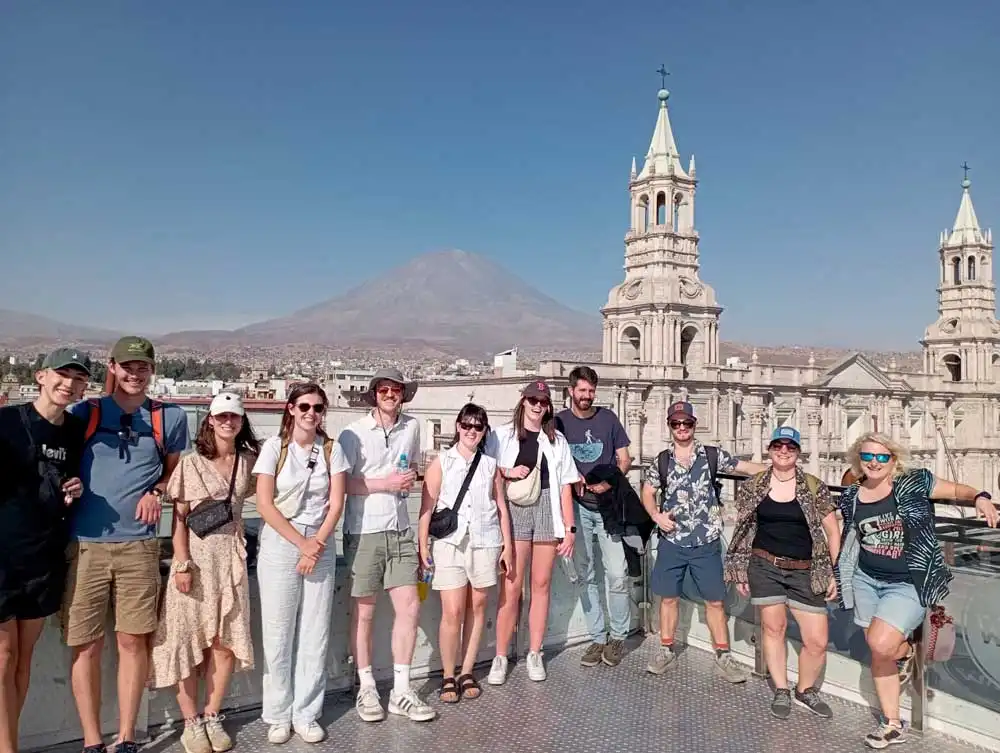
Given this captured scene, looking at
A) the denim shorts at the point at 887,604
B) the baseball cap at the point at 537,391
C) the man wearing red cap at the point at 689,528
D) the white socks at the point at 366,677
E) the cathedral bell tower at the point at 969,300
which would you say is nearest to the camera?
the denim shorts at the point at 887,604

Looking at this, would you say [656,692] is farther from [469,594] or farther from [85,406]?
[85,406]

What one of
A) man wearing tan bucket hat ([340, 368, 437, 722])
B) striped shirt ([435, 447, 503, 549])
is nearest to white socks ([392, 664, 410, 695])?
man wearing tan bucket hat ([340, 368, 437, 722])

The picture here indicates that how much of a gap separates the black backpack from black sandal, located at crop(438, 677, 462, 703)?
1.84m

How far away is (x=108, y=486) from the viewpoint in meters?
3.41

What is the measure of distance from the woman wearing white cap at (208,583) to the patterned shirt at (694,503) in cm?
268

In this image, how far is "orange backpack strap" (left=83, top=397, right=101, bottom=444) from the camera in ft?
11.2

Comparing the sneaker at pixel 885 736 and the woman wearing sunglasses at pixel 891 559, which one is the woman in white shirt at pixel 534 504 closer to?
the woman wearing sunglasses at pixel 891 559

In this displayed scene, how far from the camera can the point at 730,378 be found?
131 feet

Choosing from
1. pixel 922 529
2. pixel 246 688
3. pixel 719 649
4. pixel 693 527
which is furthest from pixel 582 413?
pixel 246 688

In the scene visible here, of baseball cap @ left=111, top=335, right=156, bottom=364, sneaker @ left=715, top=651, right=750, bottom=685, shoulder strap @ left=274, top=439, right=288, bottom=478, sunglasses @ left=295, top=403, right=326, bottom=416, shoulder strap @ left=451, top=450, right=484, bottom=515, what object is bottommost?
sneaker @ left=715, top=651, right=750, bottom=685

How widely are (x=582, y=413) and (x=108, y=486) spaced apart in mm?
2930

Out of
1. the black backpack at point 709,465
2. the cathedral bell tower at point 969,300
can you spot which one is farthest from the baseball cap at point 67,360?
the cathedral bell tower at point 969,300

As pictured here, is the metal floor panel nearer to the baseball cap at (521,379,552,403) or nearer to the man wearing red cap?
the man wearing red cap

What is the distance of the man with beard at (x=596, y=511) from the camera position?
15.8 feet
